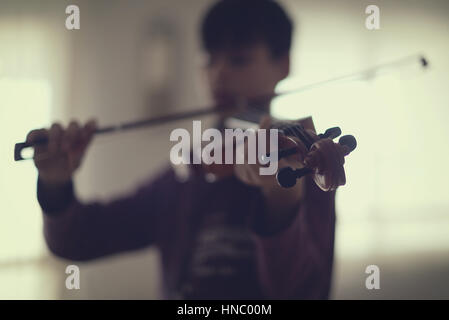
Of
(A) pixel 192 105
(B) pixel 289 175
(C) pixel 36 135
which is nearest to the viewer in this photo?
(B) pixel 289 175

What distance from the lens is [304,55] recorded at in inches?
36.9

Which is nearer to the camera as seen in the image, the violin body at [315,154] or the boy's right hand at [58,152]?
the violin body at [315,154]

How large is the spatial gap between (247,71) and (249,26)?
6cm

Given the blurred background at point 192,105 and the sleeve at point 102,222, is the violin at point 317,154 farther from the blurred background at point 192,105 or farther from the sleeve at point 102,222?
the sleeve at point 102,222

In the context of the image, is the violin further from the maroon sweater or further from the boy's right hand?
the boy's right hand

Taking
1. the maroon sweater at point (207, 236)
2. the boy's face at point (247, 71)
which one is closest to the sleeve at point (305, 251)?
the maroon sweater at point (207, 236)

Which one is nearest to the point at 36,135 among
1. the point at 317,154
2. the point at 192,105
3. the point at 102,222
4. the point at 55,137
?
the point at 55,137

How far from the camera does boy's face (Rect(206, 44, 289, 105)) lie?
557 mm

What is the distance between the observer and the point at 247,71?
57 centimetres

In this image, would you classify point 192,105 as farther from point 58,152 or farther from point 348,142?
point 348,142

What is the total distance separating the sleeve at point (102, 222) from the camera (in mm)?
478

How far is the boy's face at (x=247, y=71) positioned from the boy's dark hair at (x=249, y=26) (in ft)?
0.03

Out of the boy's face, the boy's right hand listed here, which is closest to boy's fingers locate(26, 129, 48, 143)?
the boy's right hand
